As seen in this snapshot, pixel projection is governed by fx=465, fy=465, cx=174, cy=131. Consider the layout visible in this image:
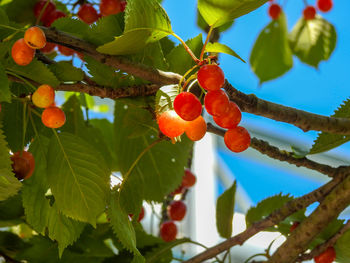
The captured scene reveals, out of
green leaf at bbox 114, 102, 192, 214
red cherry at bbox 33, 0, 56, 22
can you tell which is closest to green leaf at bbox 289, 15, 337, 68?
green leaf at bbox 114, 102, 192, 214

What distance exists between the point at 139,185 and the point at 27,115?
161mm

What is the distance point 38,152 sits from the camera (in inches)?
22.1

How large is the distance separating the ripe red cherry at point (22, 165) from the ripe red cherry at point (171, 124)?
19cm

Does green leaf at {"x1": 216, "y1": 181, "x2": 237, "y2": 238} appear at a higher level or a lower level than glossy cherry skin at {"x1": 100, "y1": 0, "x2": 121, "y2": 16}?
lower

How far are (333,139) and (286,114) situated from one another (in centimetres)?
14

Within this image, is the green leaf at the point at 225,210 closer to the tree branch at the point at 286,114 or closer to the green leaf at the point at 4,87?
the tree branch at the point at 286,114

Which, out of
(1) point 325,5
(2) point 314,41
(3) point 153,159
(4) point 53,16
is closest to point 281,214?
(3) point 153,159

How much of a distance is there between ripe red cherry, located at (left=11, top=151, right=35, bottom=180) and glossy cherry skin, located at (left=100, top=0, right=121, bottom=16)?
0.88ft

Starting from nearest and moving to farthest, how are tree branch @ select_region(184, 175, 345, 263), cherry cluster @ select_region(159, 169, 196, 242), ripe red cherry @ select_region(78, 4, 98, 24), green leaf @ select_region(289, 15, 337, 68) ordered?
tree branch @ select_region(184, 175, 345, 263) < ripe red cherry @ select_region(78, 4, 98, 24) < cherry cluster @ select_region(159, 169, 196, 242) < green leaf @ select_region(289, 15, 337, 68)

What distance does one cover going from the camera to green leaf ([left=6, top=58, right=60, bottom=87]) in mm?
468

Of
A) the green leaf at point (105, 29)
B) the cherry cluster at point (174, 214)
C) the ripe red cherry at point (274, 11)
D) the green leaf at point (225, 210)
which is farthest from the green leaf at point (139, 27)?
the ripe red cherry at point (274, 11)

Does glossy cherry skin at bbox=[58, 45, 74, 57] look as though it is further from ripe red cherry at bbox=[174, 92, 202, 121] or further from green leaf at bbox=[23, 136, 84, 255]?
ripe red cherry at bbox=[174, 92, 202, 121]

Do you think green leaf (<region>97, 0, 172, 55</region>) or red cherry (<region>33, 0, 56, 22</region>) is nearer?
green leaf (<region>97, 0, 172, 55</region>)

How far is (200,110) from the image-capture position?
39 cm
